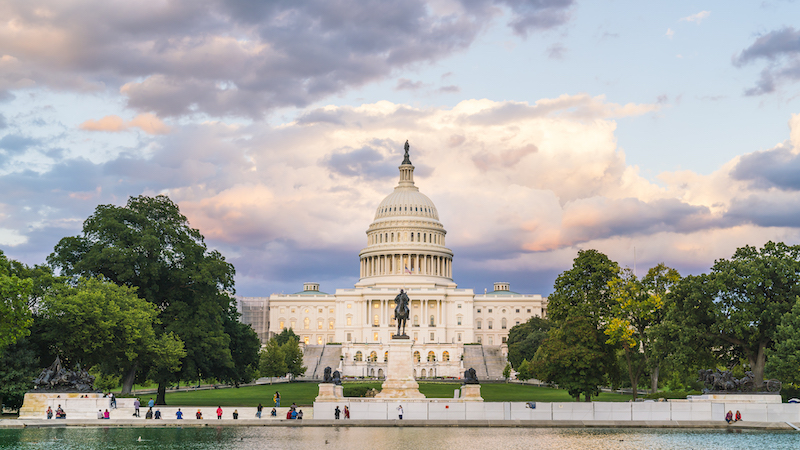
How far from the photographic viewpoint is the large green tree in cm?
5356

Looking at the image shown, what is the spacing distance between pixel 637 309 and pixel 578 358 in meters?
5.50

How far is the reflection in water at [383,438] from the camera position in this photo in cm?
2992

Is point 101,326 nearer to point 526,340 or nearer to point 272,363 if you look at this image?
point 272,363

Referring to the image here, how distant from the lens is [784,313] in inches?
1861

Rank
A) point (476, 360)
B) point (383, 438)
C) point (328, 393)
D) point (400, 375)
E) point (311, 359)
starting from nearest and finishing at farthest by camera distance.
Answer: point (383, 438), point (328, 393), point (400, 375), point (476, 360), point (311, 359)

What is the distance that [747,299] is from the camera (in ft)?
161

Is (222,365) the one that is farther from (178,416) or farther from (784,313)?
(784,313)

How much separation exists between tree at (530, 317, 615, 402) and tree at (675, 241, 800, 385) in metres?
7.14

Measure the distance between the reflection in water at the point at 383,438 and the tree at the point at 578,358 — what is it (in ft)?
57.4

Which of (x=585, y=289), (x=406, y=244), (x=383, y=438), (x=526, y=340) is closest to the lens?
(x=383, y=438)

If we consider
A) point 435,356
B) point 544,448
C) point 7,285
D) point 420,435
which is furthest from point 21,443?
point 435,356

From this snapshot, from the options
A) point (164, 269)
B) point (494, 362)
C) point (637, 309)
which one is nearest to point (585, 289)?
point (637, 309)

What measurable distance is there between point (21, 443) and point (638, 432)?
25.3 meters

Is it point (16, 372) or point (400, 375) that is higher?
point (16, 372)
